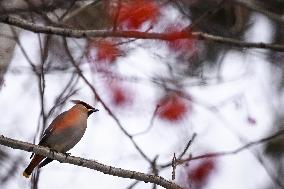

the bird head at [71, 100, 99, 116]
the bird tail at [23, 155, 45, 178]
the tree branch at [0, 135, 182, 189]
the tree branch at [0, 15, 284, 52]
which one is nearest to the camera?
the tree branch at [0, 15, 284, 52]

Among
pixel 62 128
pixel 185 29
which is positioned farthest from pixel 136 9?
pixel 62 128

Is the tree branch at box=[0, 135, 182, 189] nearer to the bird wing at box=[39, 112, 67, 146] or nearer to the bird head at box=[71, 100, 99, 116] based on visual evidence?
the bird wing at box=[39, 112, 67, 146]

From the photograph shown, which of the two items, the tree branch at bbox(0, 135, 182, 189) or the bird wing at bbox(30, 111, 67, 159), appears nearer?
the tree branch at bbox(0, 135, 182, 189)

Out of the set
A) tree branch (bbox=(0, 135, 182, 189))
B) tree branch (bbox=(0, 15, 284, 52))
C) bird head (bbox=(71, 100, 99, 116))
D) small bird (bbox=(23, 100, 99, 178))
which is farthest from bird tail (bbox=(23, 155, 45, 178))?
tree branch (bbox=(0, 15, 284, 52))

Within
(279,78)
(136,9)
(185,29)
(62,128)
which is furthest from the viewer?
(279,78)

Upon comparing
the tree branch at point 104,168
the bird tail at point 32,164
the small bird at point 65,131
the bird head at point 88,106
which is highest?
the bird head at point 88,106

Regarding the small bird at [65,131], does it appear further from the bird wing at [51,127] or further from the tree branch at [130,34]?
the tree branch at [130,34]

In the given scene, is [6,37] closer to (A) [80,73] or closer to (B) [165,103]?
(A) [80,73]

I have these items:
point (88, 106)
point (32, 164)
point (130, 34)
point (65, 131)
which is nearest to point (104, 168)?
point (130, 34)

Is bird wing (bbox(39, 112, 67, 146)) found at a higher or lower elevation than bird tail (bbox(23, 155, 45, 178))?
higher

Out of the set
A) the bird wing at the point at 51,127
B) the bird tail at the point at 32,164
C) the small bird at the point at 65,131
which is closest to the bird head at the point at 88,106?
the small bird at the point at 65,131

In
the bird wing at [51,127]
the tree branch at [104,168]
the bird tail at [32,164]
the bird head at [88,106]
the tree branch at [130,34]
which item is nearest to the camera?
the tree branch at [130,34]

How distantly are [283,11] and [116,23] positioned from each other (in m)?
2.52

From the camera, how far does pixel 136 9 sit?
2.61 m
